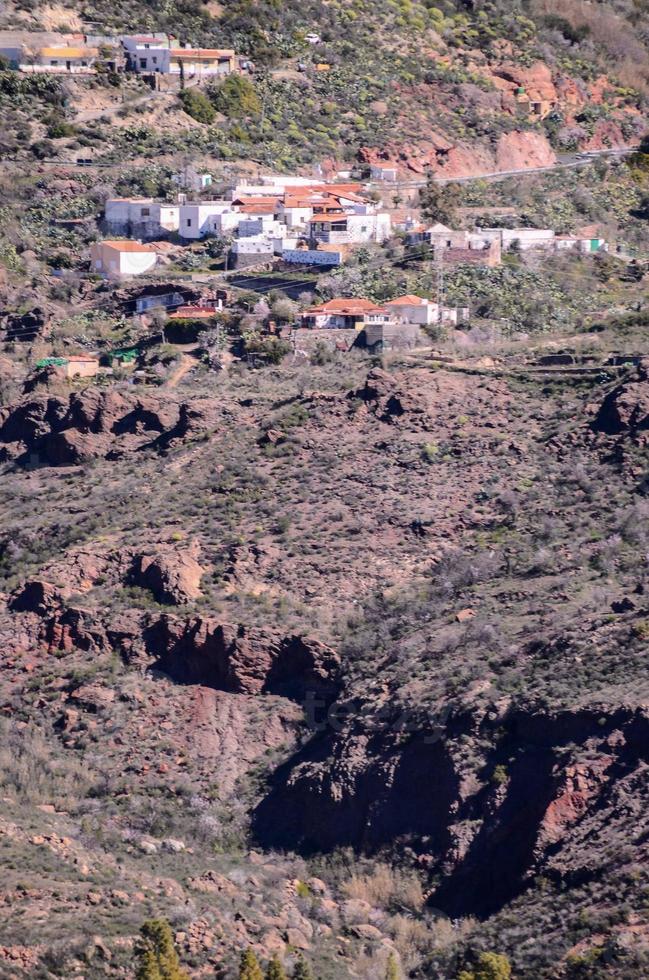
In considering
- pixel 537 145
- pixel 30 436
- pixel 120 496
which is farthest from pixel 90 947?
pixel 537 145

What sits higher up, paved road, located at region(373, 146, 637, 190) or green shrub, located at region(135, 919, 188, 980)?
paved road, located at region(373, 146, 637, 190)

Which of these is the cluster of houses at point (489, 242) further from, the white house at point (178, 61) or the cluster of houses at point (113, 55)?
the cluster of houses at point (113, 55)

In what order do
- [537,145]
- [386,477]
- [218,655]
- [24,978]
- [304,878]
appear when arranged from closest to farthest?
1. [24,978]
2. [304,878]
3. [218,655]
4. [386,477]
5. [537,145]

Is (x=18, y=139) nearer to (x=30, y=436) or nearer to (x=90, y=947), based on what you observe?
(x=30, y=436)

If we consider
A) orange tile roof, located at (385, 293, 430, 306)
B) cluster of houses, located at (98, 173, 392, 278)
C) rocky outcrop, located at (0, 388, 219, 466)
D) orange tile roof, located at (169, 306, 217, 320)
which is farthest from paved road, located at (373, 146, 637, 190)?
rocky outcrop, located at (0, 388, 219, 466)

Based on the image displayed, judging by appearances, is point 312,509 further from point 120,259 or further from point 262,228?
point 262,228

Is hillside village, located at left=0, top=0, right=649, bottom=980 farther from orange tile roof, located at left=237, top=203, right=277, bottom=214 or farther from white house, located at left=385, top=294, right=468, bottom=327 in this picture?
orange tile roof, located at left=237, top=203, right=277, bottom=214
